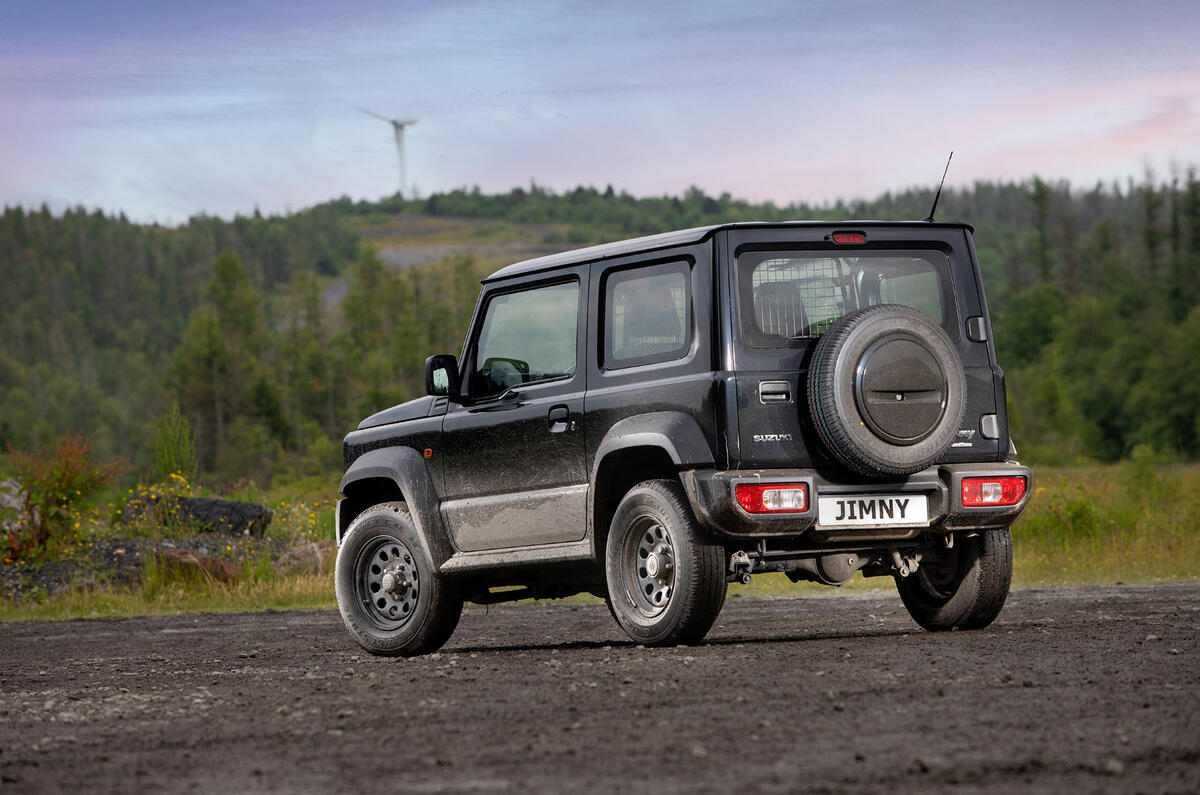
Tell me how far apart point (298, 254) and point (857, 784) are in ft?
628

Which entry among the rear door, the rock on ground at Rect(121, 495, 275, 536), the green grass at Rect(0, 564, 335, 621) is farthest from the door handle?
the rock on ground at Rect(121, 495, 275, 536)

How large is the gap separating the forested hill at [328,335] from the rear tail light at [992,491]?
171 feet

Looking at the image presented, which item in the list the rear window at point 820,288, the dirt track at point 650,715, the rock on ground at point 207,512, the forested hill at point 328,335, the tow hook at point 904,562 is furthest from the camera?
the forested hill at point 328,335

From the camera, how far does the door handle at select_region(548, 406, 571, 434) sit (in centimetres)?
878

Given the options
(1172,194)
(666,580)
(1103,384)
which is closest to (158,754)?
(666,580)

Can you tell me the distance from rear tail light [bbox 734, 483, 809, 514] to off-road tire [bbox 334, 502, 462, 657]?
248cm

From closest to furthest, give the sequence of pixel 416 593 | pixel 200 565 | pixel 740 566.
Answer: pixel 740 566 → pixel 416 593 → pixel 200 565

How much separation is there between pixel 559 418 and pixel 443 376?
1.12m

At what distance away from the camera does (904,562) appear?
8828 millimetres

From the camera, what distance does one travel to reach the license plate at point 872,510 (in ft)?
26.4

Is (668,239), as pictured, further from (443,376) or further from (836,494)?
(443,376)

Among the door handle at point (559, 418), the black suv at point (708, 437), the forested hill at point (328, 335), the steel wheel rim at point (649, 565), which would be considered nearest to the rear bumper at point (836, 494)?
the black suv at point (708, 437)

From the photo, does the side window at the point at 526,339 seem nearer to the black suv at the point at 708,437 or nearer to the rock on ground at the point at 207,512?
the black suv at the point at 708,437

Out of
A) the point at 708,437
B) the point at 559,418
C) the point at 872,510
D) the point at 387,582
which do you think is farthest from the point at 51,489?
the point at 872,510
